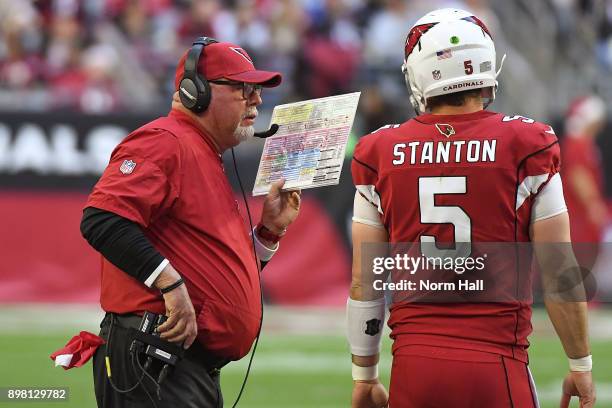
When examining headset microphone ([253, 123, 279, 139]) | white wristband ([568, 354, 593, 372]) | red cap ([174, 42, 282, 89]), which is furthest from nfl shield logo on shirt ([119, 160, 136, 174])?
white wristband ([568, 354, 593, 372])

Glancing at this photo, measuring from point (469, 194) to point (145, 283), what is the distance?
1076mm

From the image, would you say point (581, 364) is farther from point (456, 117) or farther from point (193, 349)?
point (193, 349)

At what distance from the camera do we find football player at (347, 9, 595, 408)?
3172 millimetres

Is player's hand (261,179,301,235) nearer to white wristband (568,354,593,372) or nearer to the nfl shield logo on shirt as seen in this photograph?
the nfl shield logo on shirt

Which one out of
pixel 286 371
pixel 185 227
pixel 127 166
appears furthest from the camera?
pixel 286 371

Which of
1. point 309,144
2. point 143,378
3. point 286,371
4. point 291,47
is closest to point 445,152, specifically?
point 309,144

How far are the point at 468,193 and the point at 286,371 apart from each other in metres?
5.13

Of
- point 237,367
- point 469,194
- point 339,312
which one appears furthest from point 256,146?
point 469,194

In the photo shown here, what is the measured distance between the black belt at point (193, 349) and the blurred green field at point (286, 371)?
2.83 metres

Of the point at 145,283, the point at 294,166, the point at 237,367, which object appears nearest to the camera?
the point at 145,283

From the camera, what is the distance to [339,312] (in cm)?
1052

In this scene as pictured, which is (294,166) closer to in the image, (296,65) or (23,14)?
(296,65)

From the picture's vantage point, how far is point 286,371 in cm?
812

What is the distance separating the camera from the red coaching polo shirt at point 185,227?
138 inches
